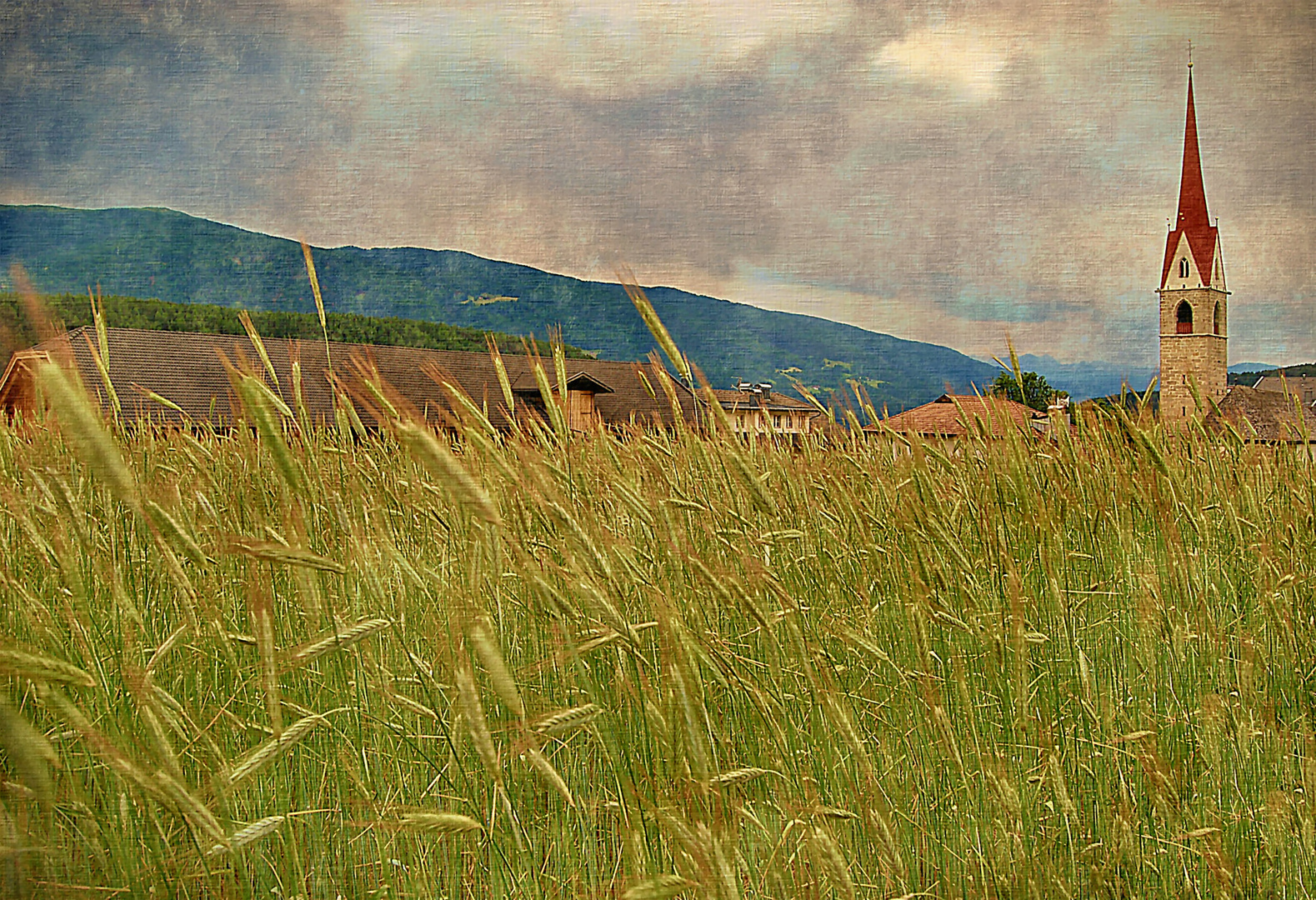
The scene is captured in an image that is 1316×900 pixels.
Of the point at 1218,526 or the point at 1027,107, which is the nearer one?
the point at 1218,526

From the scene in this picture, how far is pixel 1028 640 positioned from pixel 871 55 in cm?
652

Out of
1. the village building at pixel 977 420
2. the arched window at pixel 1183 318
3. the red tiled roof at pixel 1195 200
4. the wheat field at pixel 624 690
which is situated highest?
the red tiled roof at pixel 1195 200

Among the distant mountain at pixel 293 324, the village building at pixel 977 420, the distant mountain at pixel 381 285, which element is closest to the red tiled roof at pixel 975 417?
the village building at pixel 977 420

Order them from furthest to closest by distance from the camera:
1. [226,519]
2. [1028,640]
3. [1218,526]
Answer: [1218,526] → [226,519] → [1028,640]

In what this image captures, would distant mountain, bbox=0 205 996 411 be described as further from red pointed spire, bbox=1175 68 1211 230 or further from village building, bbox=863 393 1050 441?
village building, bbox=863 393 1050 441

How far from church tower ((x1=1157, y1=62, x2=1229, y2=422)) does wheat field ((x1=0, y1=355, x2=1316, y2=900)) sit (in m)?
4.86

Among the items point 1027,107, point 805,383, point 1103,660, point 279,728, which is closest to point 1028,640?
point 1103,660

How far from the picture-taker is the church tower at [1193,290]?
7.00m

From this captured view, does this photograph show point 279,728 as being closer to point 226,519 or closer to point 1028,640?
point 1028,640

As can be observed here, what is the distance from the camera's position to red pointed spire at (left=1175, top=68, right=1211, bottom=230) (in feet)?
22.9

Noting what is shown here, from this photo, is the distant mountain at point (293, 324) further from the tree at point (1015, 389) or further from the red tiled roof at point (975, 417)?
the red tiled roof at point (975, 417)

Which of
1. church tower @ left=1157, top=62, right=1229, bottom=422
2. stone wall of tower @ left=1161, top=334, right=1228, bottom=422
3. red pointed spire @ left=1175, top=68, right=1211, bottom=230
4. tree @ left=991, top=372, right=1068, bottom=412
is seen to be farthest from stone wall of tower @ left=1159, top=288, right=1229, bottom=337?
tree @ left=991, top=372, right=1068, bottom=412

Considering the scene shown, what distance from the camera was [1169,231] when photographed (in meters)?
7.52

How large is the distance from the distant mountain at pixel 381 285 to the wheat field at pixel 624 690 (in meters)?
4.57
